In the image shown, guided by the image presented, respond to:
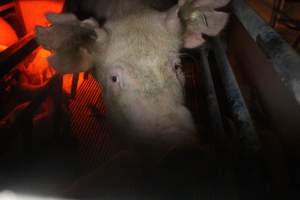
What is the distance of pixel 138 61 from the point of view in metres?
2.83

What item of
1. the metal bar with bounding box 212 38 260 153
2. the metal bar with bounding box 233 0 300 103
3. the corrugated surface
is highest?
the metal bar with bounding box 233 0 300 103

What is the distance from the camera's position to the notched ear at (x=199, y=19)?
304 centimetres

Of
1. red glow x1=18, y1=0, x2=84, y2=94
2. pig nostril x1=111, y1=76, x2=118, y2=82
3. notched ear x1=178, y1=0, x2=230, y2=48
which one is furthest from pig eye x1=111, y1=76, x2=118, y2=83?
red glow x1=18, y1=0, x2=84, y2=94

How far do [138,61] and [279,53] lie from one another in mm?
1395

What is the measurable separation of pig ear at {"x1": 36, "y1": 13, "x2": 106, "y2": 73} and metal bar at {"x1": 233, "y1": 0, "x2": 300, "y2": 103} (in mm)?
1446

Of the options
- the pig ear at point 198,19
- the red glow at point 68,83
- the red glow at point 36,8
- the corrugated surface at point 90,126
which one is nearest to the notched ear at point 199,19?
the pig ear at point 198,19

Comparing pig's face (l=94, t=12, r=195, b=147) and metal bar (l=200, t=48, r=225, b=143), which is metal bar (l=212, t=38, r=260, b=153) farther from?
pig's face (l=94, t=12, r=195, b=147)

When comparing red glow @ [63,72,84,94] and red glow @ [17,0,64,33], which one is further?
red glow @ [17,0,64,33]

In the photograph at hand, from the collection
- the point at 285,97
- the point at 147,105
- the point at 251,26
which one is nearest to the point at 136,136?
the point at 147,105

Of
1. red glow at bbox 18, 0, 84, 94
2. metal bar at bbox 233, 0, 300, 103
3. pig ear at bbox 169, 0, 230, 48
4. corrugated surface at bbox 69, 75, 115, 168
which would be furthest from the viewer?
red glow at bbox 18, 0, 84, 94

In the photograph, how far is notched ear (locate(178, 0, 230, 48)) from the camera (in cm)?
304

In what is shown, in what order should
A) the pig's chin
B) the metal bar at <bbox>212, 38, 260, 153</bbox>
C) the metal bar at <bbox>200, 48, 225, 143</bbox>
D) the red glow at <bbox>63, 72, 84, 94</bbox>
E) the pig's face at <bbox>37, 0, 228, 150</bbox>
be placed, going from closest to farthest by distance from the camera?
1. the metal bar at <bbox>212, 38, 260, 153</bbox>
2. the pig's chin
3. the pig's face at <bbox>37, 0, 228, 150</bbox>
4. the metal bar at <bbox>200, 48, 225, 143</bbox>
5. the red glow at <bbox>63, 72, 84, 94</bbox>

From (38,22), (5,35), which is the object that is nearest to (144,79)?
(5,35)

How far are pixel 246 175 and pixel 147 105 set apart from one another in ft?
3.79
